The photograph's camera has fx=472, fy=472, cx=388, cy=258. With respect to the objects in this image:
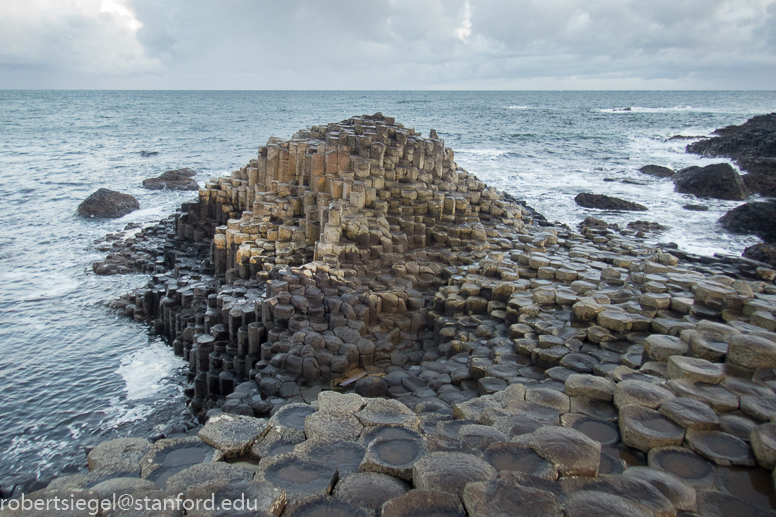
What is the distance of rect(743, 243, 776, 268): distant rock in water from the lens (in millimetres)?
13540

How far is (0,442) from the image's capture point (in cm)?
740

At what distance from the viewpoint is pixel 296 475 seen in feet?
12.1

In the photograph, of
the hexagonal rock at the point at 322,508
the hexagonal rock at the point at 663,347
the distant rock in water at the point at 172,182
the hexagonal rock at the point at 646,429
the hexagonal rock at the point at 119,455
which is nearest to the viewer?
the hexagonal rock at the point at 322,508

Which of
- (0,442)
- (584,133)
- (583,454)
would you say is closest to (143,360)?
(0,442)

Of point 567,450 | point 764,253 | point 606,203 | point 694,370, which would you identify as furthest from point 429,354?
point 606,203

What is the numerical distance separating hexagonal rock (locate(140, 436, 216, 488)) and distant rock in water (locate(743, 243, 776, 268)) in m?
15.5

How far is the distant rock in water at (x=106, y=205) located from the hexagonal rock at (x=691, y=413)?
2224cm

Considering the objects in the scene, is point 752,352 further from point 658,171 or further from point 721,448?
point 658,171

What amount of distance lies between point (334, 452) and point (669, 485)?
2601 mm

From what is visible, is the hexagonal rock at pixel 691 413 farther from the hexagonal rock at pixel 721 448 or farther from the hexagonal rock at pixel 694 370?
the hexagonal rock at pixel 694 370

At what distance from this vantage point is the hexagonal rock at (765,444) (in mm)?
3746

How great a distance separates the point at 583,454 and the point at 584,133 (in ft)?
198

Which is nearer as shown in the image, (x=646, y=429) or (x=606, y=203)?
(x=646, y=429)

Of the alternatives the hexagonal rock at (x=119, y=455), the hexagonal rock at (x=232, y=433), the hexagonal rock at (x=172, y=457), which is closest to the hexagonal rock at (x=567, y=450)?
the hexagonal rock at (x=232, y=433)
